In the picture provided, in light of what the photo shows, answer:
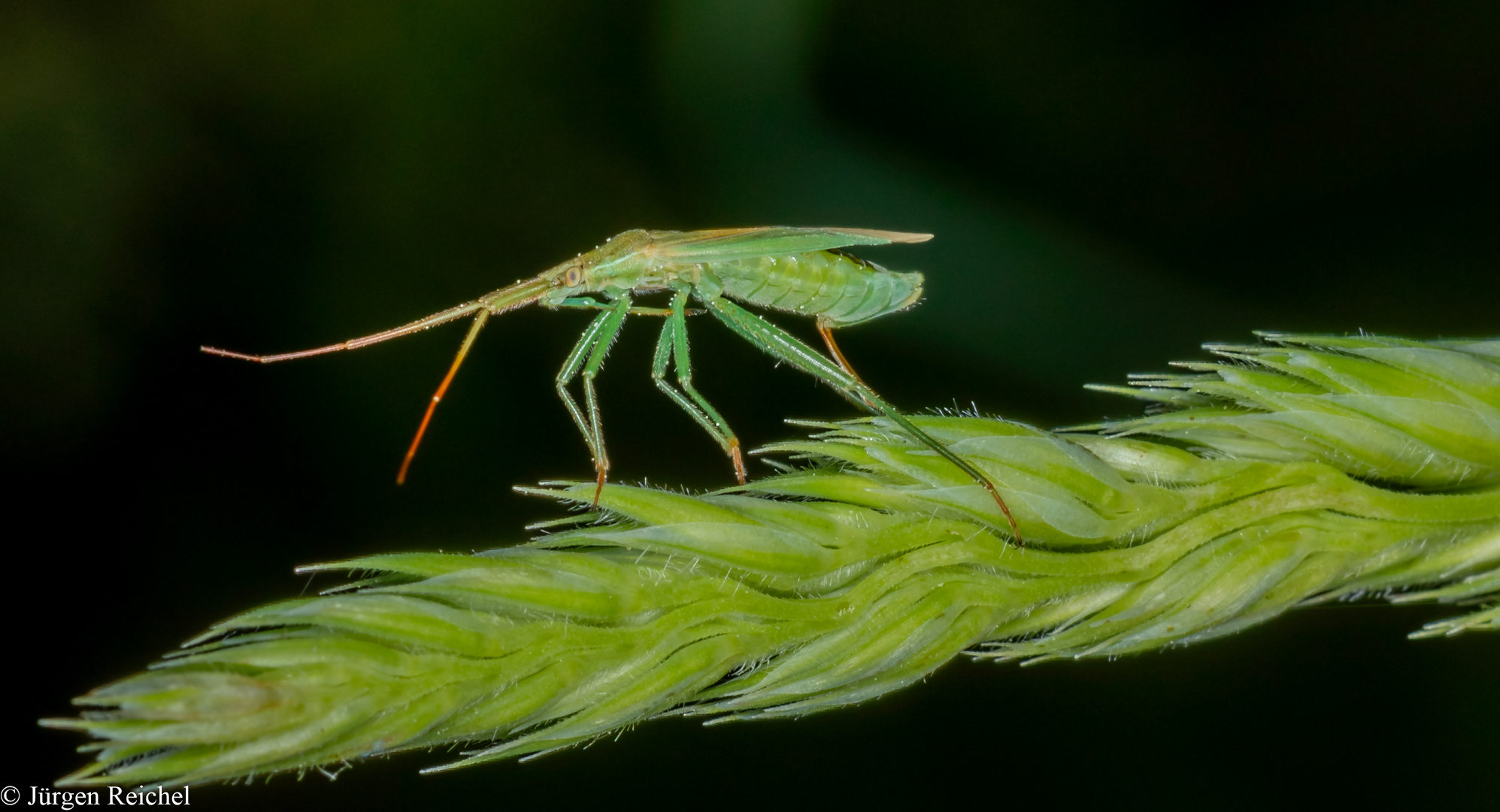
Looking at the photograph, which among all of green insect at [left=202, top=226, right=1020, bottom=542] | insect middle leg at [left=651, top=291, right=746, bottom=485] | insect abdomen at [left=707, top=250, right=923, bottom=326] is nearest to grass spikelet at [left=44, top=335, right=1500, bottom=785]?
insect middle leg at [left=651, top=291, right=746, bottom=485]

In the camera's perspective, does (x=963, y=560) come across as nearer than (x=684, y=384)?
Yes

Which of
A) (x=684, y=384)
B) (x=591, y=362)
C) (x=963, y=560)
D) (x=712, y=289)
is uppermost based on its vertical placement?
(x=712, y=289)

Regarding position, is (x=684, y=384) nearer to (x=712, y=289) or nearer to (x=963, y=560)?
(x=712, y=289)

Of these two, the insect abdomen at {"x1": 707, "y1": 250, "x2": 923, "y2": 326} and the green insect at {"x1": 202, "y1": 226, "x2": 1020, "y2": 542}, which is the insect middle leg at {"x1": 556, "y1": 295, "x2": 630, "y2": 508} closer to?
the green insect at {"x1": 202, "y1": 226, "x2": 1020, "y2": 542}

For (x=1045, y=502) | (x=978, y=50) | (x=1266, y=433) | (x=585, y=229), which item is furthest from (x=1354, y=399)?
(x=585, y=229)

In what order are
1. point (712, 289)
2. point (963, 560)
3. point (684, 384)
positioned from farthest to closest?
point (712, 289) → point (684, 384) → point (963, 560)

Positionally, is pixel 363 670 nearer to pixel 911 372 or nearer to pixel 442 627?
pixel 442 627

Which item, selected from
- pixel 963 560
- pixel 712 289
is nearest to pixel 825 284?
pixel 712 289
